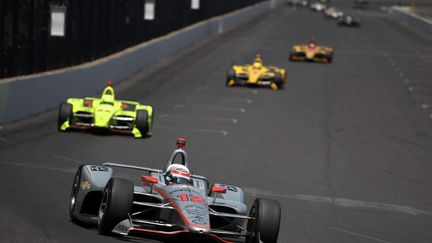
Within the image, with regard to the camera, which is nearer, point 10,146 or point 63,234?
point 63,234

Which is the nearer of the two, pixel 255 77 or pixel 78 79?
pixel 78 79

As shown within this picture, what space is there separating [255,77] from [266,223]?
27.4 meters

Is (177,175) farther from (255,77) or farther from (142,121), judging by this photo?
(255,77)

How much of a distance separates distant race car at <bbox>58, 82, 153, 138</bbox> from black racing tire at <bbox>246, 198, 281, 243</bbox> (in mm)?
11887

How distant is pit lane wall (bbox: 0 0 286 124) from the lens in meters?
25.5

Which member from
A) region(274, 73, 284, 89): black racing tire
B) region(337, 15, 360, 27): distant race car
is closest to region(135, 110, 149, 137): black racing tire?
region(274, 73, 284, 89): black racing tire

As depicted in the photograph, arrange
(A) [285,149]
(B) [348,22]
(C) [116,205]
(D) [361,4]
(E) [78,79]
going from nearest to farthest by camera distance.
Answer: (C) [116,205], (A) [285,149], (E) [78,79], (B) [348,22], (D) [361,4]

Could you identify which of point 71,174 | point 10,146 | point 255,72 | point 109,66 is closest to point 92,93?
point 109,66

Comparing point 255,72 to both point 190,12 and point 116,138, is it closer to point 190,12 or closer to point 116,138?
point 116,138

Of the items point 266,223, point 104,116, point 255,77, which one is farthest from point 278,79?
point 266,223

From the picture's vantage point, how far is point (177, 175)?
42.8 feet

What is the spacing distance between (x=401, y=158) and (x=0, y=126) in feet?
31.4

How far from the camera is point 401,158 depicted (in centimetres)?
2448

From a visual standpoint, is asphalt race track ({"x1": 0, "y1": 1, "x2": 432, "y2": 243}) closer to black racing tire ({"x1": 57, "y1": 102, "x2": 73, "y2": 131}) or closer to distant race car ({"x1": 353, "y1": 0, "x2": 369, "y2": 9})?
black racing tire ({"x1": 57, "y1": 102, "x2": 73, "y2": 131})
